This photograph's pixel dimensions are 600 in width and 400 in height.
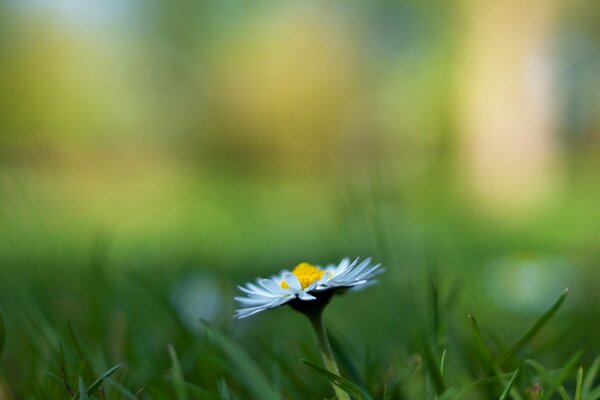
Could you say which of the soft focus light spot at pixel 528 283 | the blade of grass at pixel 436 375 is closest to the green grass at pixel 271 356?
the blade of grass at pixel 436 375

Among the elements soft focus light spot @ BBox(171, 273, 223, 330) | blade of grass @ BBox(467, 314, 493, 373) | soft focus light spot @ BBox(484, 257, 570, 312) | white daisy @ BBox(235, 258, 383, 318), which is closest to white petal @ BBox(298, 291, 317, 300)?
white daisy @ BBox(235, 258, 383, 318)

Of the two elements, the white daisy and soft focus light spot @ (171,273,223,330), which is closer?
the white daisy

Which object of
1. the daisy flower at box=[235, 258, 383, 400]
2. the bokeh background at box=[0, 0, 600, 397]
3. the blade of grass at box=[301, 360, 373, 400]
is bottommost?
the bokeh background at box=[0, 0, 600, 397]

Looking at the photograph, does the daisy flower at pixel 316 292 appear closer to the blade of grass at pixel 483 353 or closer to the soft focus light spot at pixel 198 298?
the blade of grass at pixel 483 353

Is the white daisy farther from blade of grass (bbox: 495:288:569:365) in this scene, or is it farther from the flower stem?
blade of grass (bbox: 495:288:569:365)

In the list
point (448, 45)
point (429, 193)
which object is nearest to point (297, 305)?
point (429, 193)

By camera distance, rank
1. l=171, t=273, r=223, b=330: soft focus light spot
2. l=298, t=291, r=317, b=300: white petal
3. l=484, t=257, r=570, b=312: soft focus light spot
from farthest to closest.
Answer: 1. l=484, t=257, r=570, b=312: soft focus light spot
2. l=171, t=273, r=223, b=330: soft focus light spot
3. l=298, t=291, r=317, b=300: white petal
